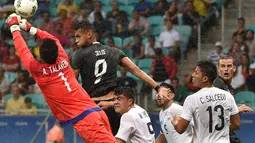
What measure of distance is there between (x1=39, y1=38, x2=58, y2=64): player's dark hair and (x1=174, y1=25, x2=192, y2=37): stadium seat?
31.6 ft

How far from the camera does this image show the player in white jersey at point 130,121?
1021 cm

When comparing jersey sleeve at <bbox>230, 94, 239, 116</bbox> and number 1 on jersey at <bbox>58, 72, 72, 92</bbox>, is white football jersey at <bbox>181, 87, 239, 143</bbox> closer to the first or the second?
jersey sleeve at <bbox>230, 94, 239, 116</bbox>

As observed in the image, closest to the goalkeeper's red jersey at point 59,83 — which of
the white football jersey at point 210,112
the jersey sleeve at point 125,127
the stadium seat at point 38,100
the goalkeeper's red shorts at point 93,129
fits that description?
the goalkeeper's red shorts at point 93,129

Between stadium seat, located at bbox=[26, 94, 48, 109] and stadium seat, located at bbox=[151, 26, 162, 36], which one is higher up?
stadium seat, located at bbox=[151, 26, 162, 36]

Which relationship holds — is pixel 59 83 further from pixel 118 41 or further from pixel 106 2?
pixel 106 2

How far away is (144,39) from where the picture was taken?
18531mm

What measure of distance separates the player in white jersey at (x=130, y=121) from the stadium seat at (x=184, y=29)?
805cm

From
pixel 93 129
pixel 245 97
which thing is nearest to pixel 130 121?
pixel 93 129

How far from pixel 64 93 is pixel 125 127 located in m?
1.37

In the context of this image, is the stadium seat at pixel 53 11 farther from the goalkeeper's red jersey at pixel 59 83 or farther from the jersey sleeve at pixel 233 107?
the jersey sleeve at pixel 233 107

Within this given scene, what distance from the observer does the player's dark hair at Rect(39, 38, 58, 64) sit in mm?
8828

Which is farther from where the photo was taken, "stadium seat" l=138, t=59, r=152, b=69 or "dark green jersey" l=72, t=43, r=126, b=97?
"stadium seat" l=138, t=59, r=152, b=69

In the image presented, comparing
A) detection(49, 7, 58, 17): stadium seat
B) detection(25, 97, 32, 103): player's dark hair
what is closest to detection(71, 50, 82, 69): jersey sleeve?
detection(25, 97, 32, 103): player's dark hair

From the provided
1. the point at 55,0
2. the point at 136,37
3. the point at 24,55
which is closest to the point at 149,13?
the point at 136,37
